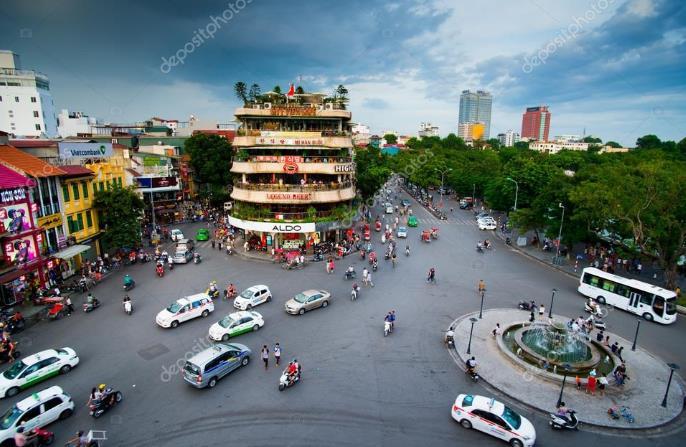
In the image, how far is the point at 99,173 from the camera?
119ft

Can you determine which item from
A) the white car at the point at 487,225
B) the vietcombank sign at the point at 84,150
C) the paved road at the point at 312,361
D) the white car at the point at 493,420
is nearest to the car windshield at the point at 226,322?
the paved road at the point at 312,361

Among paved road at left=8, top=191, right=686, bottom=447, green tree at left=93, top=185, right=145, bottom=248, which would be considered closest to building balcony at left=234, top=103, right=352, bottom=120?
green tree at left=93, top=185, right=145, bottom=248

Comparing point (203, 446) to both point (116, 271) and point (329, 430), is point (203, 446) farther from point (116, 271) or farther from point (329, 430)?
point (116, 271)

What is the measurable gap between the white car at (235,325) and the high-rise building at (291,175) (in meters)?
16.1

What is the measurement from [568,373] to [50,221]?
35538 mm

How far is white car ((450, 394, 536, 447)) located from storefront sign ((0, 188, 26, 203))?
29149mm

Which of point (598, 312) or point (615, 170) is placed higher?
point (615, 170)

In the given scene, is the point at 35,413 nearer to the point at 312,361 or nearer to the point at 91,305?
the point at 312,361

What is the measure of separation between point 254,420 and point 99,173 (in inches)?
1257

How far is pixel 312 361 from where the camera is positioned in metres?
18.8

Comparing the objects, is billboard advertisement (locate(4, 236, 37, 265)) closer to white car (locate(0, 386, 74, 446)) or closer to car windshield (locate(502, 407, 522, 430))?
white car (locate(0, 386, 74, 446))

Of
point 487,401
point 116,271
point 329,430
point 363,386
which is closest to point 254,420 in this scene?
point 329,430

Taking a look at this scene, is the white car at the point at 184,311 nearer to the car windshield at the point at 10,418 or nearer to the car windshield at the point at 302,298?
the car windshield at the point at 302,298

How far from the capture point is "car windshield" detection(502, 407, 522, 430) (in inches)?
543
